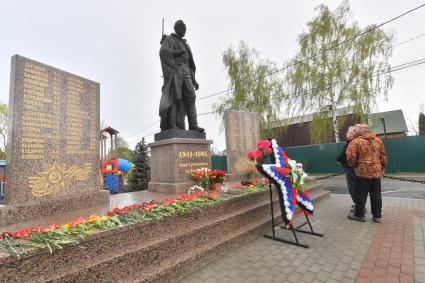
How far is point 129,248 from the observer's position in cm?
247

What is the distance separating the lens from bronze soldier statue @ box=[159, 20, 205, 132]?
19.1ft

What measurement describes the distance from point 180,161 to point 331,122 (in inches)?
603

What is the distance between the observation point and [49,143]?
138 inches

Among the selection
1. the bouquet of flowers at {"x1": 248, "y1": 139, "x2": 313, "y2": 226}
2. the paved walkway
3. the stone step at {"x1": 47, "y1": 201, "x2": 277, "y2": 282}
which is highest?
the bouquet of flowers at {"x1": 248, "y1": 139, "x2": 313, "y2": 226}

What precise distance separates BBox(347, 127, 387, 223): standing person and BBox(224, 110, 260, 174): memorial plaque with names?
12.7 feet

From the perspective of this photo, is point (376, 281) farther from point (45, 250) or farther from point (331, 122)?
point (331, 122)

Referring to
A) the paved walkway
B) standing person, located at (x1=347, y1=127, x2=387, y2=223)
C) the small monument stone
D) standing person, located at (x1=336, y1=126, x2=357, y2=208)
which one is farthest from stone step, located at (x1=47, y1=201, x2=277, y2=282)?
standing person, located at (x1=336, y1=126, x2=357, y2=208)

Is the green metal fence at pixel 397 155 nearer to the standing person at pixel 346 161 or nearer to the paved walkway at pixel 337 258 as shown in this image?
the standing person at pixel 346 161

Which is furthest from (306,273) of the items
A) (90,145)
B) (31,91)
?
(31,91)

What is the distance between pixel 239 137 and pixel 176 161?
3.76 m

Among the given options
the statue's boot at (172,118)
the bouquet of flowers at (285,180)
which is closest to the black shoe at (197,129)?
the statue's boot at (172,118)

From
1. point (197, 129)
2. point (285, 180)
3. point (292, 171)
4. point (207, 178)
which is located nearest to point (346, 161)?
point (292, 171)

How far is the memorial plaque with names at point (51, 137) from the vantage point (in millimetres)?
3168

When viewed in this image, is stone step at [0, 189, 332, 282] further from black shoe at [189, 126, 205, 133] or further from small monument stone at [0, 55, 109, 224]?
black shoe at [189, 126, 205, 133]
